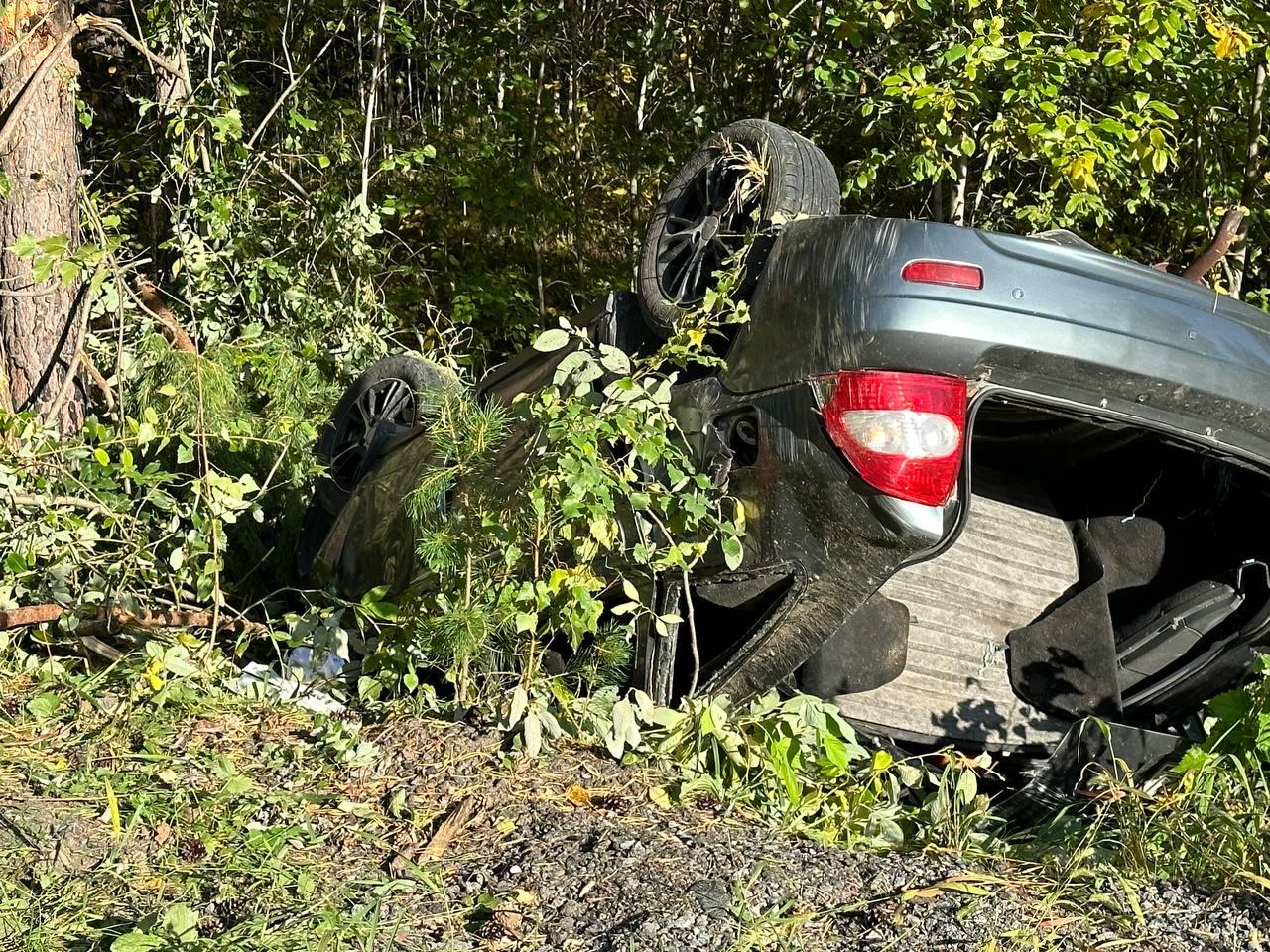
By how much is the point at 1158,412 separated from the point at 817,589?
1.00 meters

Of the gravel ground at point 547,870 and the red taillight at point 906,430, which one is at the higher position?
the red taillight at point 906,430

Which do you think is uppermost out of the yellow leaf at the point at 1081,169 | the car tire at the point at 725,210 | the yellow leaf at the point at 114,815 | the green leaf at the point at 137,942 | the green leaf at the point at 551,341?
the car tire at the point at 725,210

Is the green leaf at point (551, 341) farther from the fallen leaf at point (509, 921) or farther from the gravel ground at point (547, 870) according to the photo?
the fallen leaf at point (509, 921)

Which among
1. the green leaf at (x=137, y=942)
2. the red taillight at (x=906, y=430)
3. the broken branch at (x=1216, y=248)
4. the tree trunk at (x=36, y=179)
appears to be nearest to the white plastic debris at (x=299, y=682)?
the green leaf at (x=137, y=942)

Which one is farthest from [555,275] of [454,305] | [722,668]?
[722,668]

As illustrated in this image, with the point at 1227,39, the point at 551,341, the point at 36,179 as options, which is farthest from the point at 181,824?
the point at 1227,39

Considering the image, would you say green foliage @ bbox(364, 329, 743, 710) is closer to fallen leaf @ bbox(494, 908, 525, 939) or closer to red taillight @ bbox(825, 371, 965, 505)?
red taillight @ bbox(825, 371, 965, 505)

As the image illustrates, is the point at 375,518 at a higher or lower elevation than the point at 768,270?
lower

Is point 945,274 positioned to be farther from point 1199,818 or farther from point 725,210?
point 1199,818

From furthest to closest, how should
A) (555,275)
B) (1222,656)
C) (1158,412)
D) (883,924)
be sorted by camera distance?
(555,275), (1222,656), (1158,412), (883,924)

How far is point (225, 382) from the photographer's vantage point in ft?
19.8

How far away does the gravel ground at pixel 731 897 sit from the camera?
10.0 ft

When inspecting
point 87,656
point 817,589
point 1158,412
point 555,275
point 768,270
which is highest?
point 768,270

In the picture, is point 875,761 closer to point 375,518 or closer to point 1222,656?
point 1222,656
